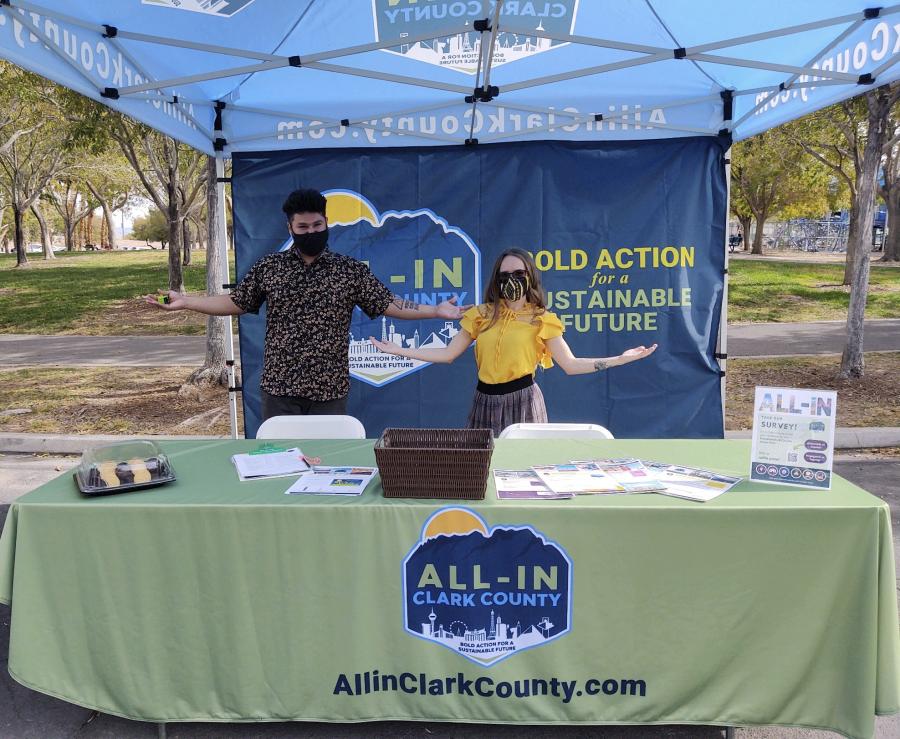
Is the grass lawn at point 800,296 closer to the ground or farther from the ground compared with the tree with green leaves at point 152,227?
closer to the ground

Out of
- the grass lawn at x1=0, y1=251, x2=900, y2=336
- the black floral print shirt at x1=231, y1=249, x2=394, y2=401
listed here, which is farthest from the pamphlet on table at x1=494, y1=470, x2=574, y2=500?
the grass lawn at x1=0, y1=251, x2=900, y2=336

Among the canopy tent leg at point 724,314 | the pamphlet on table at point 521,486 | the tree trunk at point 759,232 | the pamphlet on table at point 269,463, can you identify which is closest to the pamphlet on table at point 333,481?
the pamphlet on table at point 269,463

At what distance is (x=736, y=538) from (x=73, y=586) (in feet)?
6.66

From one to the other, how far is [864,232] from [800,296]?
27.9ft

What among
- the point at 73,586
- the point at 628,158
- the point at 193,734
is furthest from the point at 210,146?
the point at 193,734

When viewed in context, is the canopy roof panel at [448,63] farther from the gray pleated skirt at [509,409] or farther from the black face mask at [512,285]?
the gray pleated skirt at [509,409]

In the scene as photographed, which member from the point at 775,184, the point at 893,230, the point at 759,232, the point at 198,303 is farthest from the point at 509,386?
the point at 759,232

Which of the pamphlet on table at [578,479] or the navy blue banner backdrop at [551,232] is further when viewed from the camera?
the navy blue banner backdrop at [551,232]

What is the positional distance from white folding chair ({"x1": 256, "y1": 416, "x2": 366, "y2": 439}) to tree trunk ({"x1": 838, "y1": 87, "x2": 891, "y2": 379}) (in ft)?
19.2

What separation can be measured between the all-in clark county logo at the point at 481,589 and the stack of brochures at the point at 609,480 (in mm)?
164

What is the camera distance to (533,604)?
2.18 metres

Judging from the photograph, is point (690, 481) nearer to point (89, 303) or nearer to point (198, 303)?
point (198, 303)

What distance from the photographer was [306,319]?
352 centimetres

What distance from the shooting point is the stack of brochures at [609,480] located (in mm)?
2266
